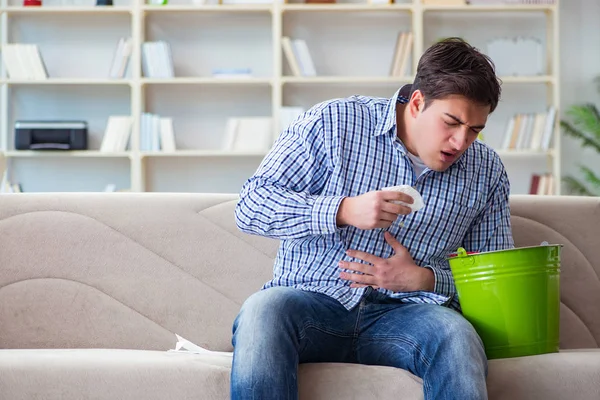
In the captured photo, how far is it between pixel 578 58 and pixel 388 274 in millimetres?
4183

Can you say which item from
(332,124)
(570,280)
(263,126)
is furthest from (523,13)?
(332,124)

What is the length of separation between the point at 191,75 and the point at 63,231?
3.47 m

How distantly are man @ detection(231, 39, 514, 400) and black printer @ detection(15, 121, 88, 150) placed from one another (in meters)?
3.55

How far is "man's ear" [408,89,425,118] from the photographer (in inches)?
73.8

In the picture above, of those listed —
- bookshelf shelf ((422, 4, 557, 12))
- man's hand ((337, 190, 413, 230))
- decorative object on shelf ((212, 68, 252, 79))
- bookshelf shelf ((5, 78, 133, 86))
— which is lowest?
man's hand ((337, 190, 413, 230))

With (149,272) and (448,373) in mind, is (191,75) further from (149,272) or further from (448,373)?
(448,373)

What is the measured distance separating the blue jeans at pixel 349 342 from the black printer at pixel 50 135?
372cm

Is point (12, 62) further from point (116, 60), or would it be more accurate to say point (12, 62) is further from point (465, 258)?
point (465, 258)

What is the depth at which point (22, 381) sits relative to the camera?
1.67 metres

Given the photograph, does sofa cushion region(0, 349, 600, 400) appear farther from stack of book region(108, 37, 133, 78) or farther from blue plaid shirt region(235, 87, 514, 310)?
stack of book region(108, 37, 133, 78)

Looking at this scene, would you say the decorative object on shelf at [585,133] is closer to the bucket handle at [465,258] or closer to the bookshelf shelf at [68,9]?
the bookshelf shelf at [68,9]

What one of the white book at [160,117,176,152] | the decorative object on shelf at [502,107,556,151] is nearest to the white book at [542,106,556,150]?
the decorative object on shelf at [502,107,556,151]

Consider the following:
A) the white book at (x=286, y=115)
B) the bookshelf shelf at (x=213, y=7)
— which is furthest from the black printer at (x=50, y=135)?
the white book at (x=286, y=115)

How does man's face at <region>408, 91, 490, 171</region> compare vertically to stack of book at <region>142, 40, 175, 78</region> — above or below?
below
